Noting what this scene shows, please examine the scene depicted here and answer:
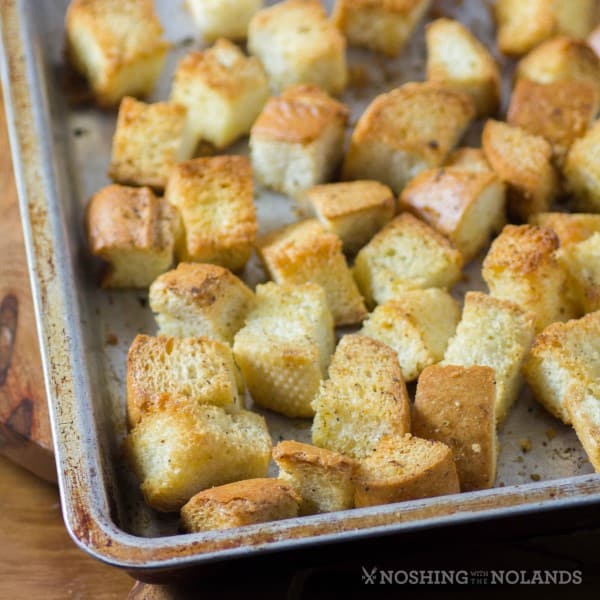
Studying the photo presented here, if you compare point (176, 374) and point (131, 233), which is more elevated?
point (131, 233)

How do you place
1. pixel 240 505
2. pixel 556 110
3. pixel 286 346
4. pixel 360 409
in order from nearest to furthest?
pixel 240 505, pixel 360 409, pixel 286 346, pixel 556 110

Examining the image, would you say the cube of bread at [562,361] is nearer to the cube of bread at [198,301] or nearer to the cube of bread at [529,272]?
the cube of bread at [529,272]

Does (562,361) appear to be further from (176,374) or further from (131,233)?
(131,233)

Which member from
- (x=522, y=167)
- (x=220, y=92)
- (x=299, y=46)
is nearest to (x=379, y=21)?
(x=299, y=46)

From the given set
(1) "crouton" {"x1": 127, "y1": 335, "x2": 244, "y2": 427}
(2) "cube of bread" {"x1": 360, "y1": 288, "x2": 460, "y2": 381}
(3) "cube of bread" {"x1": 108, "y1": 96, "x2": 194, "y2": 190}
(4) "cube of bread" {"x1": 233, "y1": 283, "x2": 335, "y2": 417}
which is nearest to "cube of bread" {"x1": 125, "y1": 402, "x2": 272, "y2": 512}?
(1) "crouton" {"x1": 127, "y1": 335, "x2": 244, "y2": 427}

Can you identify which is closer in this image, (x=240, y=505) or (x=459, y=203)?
(x=240, y=505)

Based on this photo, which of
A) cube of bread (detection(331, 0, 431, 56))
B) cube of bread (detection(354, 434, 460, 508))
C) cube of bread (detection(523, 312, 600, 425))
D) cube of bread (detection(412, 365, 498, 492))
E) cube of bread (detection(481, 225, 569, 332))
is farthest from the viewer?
cube of bread (detection(331, 0, 431, 56))

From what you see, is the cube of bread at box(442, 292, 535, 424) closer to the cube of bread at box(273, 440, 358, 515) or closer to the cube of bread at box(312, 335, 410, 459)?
the cube of bread at box(312, 335, 410, 459)
